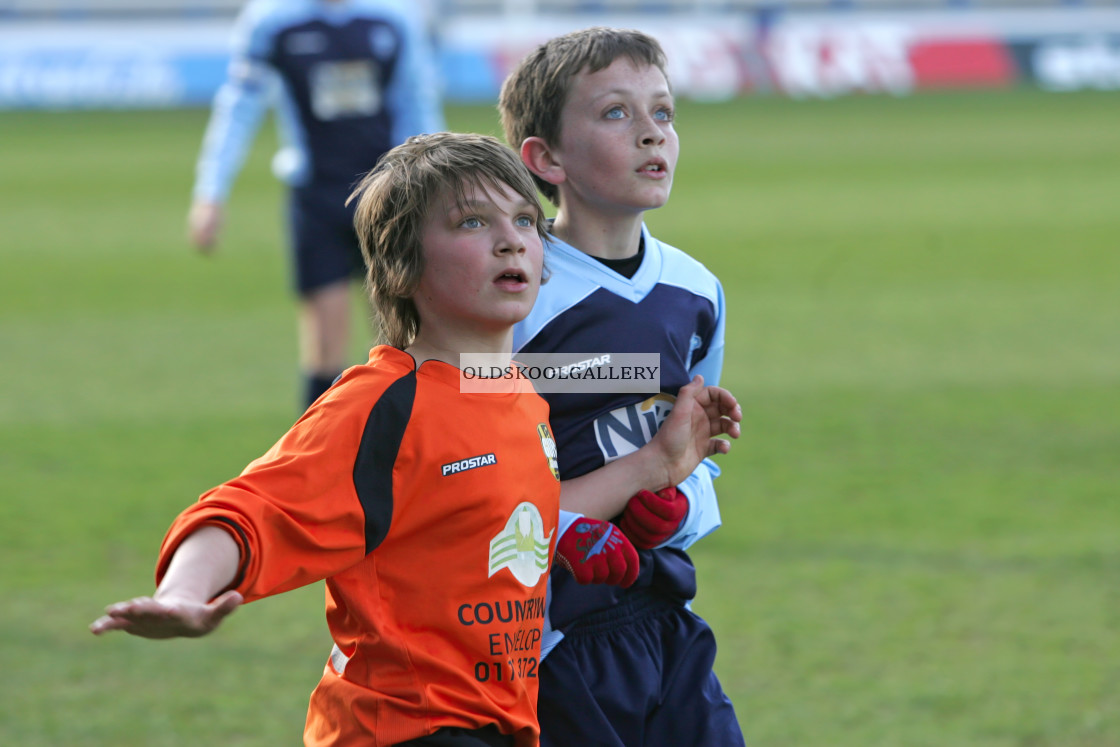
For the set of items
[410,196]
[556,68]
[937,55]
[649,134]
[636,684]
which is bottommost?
[636,684]

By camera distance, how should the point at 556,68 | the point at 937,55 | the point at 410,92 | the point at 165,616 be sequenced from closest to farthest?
the point at 165,616, the point at 556,68, the point at 410,92, the point at 937,55

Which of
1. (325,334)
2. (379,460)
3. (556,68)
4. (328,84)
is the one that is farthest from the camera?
(328,84)

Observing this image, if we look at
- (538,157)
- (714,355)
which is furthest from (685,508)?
(538,157)

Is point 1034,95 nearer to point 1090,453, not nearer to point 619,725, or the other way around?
point 1090,453

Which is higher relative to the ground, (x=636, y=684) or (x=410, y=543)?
(x=410, y=543)

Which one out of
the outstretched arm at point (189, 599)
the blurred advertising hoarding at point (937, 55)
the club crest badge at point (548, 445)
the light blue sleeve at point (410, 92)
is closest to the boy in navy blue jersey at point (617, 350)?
the club crest badge at point (548, 445)

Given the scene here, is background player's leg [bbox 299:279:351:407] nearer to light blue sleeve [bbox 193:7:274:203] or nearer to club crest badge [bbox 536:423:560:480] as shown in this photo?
light blue sleeve [bbox 193:7:274:203]

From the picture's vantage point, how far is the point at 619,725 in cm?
219

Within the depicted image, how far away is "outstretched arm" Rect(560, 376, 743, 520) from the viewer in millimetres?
2137

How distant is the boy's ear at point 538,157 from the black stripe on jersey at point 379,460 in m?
0.64

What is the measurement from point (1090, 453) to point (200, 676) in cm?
415

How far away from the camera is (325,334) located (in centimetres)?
534

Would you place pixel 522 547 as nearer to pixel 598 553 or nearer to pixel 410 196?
pixel 598 553

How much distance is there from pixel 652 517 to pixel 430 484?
0.47m
